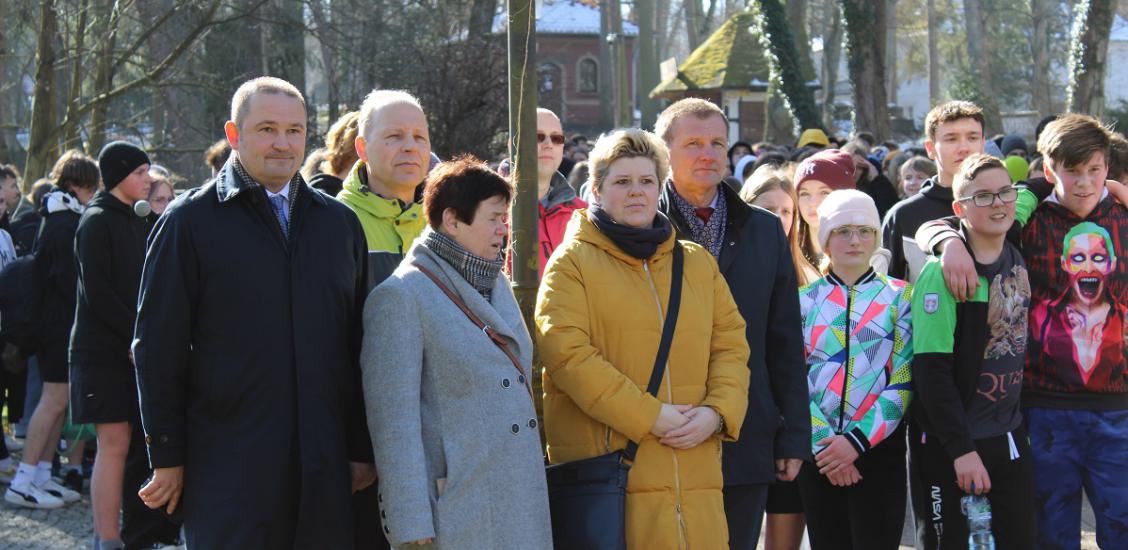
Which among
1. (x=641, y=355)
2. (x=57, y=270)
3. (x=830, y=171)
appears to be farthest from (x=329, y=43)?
(x=641, y=355)

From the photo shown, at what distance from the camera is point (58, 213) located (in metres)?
7.66

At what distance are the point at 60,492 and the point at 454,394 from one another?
5.11 m

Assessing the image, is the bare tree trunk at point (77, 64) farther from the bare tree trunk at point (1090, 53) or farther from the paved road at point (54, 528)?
the bare tree trunk at point (1090, 53)

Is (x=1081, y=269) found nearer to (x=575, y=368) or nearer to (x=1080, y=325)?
(x=1080, y=325)

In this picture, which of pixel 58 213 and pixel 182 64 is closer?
pixel 58 213

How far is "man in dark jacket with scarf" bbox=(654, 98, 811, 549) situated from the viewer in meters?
4.46

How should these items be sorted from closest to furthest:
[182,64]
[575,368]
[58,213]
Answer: [575,368], [58,213], [182,64]

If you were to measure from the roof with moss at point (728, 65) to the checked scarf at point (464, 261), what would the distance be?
34208 millimetres

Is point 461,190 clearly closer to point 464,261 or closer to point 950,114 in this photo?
point 464,261

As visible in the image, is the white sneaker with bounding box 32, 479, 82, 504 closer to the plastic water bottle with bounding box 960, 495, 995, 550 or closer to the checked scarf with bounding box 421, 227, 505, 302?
the checked scarf with bounding box 421, 227, 505, 302

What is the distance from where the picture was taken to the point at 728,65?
3853 cm

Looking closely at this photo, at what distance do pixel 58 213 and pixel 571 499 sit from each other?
4.93m

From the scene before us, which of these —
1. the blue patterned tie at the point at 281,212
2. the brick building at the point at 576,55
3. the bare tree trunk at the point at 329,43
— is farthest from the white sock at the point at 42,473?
the brick building at the point at 576,55

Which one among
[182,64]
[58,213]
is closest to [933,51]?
[182,64]
